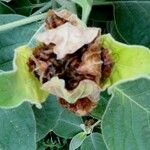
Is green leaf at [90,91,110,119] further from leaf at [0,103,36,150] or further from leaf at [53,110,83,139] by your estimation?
leaf at [53,110,83,139]

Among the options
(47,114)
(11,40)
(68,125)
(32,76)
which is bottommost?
(68,125)

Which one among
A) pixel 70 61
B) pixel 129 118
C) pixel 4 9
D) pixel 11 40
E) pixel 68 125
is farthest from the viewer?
pixel 68 125

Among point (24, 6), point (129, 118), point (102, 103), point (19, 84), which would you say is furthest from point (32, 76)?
point (24, 6)

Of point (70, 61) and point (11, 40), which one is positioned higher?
point (70, 61)

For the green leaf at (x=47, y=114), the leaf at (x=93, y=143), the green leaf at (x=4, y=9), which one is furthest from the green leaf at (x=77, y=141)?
the green leaf at (x=4, y=9)

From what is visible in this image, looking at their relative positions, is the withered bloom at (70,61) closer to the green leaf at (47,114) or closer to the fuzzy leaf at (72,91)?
the fuzzy leaf at (72,91)

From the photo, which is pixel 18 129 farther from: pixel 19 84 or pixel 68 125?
pixel 68 125

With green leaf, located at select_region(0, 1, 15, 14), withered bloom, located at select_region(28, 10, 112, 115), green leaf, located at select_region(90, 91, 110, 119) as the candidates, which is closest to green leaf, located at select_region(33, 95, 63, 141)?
green leaf, located at select_region(90, 91, 110, 119)

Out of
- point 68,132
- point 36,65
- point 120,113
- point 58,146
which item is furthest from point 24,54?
point 58,146
